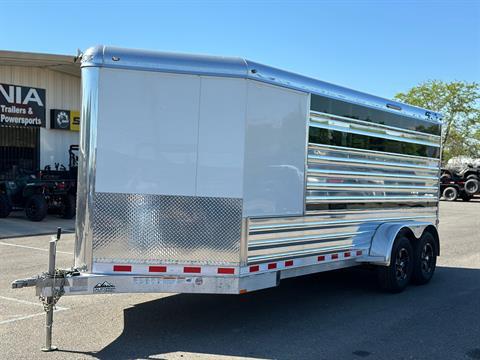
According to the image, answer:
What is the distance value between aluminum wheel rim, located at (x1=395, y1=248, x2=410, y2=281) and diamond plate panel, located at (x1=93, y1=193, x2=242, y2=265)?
11.0 ft

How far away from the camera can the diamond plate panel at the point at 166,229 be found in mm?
5145

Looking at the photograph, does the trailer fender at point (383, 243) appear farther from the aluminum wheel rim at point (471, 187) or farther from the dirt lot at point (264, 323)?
the aluminum wheel rim at point (471, 187)

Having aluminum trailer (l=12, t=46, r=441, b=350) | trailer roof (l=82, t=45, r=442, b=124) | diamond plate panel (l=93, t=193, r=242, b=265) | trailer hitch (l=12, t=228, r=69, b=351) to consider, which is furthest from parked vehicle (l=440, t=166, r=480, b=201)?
trailer hitch (l=12, t=228, r=69, b=351)

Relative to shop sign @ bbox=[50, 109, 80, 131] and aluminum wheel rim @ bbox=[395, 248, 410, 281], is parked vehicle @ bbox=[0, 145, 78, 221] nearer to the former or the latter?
shop sign @ bbox=[50, 109, 80, 131]

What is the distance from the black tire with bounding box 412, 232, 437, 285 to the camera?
8.36 meters

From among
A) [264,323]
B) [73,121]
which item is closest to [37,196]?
[73,121]

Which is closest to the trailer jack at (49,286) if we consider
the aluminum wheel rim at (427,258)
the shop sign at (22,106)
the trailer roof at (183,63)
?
the trailer roof at (183,63)

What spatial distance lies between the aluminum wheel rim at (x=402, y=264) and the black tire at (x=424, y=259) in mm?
352

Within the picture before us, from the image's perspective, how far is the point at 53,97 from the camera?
2019cm

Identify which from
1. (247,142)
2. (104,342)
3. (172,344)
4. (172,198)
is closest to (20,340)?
(104,342)

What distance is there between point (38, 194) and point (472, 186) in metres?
25.4

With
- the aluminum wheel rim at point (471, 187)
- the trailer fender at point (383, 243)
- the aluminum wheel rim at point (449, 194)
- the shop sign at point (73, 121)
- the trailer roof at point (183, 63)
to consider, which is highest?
the shop sign at point (73, 121)

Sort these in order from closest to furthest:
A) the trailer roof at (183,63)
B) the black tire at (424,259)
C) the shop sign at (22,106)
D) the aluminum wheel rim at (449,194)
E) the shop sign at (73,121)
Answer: the trailer roof at (183,63) → the black tire at (424,259) → the shop sign at (22,106) → the shop sign at (73,121) → the aluminum wheel rim at (449,194)

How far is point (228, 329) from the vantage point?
584cm
